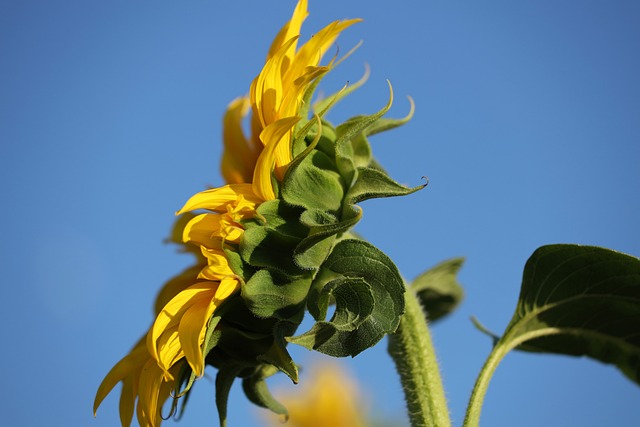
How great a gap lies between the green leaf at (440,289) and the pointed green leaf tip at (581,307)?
0.39 metres

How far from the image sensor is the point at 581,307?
2553mm

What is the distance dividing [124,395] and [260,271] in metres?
0.64

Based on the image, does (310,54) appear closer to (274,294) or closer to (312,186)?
(312,186)

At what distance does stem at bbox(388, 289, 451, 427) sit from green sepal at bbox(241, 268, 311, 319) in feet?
1.33

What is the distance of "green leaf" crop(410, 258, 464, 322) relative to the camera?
290cm

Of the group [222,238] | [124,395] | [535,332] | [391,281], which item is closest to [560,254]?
[535,332]

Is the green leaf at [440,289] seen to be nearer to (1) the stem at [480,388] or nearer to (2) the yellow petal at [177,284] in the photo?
(1) the stem at [480,388]

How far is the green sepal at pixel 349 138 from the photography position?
2.20 meters

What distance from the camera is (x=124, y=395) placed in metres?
2.39

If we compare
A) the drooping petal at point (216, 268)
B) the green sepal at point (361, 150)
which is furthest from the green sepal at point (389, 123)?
the drooping petal at point (216, 268)

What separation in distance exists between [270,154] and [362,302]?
1.46 feet

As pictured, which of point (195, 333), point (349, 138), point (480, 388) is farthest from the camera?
point (480, 388)

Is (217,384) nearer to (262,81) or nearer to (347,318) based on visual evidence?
(347,318)

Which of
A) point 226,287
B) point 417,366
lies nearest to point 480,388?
point 417,366
